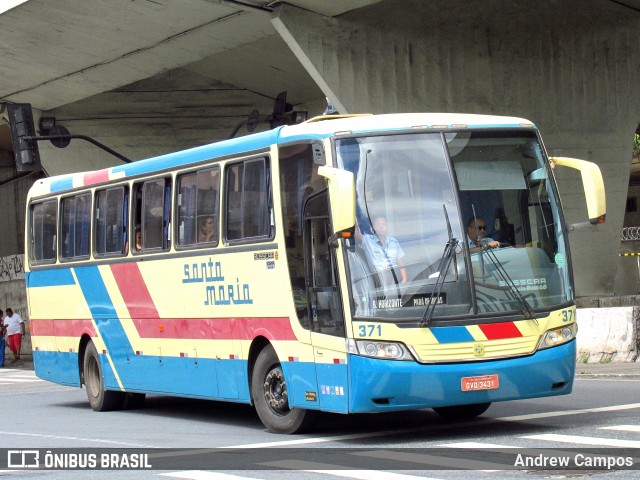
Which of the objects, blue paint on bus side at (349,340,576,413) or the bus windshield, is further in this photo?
the bus windshield

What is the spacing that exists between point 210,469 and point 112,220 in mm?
7006

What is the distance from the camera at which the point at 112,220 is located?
16.9m

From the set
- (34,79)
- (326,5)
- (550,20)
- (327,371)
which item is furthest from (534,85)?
(327,371)

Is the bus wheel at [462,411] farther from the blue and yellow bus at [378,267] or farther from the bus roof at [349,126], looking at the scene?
the bus roof at [349,126]

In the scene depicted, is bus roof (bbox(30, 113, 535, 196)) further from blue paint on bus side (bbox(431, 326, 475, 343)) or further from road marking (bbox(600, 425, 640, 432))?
road marking (bbox(600, 425, 640, 432))

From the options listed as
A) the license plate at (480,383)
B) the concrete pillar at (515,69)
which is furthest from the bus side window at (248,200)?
the concrete pillar at (515,69)

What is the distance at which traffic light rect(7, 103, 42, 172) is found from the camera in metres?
29.1

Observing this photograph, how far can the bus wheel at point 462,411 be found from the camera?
13.8 m

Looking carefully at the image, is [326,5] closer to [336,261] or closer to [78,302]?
[78,302]

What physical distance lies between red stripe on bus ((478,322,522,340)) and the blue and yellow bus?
1cm

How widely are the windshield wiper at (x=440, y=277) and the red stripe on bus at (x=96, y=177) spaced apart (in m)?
6.96

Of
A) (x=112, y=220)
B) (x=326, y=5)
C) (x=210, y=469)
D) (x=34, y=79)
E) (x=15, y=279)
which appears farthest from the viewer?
(x=15, y=279)

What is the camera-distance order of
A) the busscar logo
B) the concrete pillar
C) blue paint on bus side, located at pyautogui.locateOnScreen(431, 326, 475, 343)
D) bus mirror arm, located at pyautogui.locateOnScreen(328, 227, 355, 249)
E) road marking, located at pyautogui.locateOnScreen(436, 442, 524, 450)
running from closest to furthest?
road marking, located at pyautogui.locateOnScreen(436, 442, 524, 450)
bus mirror arm, located at pyautogui.locateOnScreen(328, 227, 355, 249)
the busscar logo
blue paint on bus side, located at pyautogui.locateOnScreen(431, 326, 475, 343)
the concrete pillar

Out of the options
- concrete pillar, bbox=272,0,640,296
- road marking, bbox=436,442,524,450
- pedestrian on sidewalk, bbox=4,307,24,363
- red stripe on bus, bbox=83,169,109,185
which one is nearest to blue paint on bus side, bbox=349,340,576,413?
road marking, bbox=436,442,524,450
